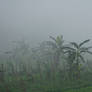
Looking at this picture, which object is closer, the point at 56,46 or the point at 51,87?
the point at 51,87

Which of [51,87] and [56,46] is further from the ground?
[56,46]


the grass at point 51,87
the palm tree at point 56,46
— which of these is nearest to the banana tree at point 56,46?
the palm tree at point 56,46

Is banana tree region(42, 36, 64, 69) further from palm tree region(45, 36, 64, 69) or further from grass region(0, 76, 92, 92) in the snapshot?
grass region(0, 76, 92, 92)

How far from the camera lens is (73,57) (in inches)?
658

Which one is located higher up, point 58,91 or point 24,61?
point 24,61

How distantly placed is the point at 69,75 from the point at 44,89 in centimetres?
494

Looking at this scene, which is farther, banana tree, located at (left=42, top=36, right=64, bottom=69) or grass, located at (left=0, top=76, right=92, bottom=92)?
banana tree, located at (left=42, top=36, right=64, bottom=69)

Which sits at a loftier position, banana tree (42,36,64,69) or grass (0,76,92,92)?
banana tree (42,36,64,69)

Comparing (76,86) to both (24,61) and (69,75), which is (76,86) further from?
(24,61)

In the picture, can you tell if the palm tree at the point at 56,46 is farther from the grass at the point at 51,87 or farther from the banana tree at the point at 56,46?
the grass at the point at 51,87

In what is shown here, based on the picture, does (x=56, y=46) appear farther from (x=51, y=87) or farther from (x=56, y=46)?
(x=51, y=87)

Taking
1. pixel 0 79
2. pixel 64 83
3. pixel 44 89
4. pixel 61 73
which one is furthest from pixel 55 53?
pixel 0 79

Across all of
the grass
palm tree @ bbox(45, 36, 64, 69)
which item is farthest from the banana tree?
the grass

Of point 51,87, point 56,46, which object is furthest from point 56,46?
point 51,87
